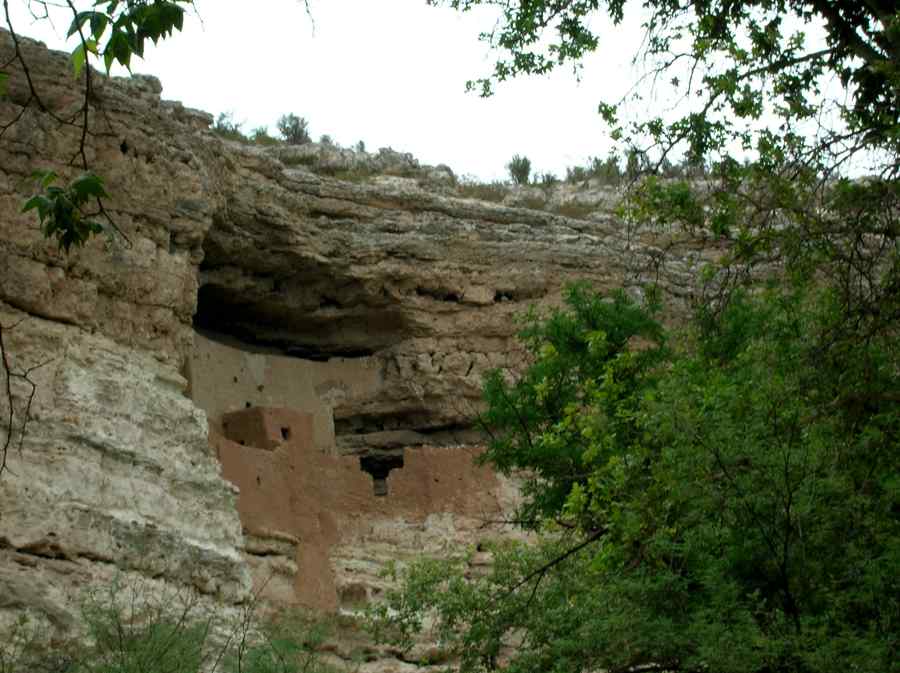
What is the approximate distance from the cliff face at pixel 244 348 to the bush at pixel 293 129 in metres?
6.73

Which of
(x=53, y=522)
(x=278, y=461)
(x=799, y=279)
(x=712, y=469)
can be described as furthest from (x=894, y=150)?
(x=278, y=461)

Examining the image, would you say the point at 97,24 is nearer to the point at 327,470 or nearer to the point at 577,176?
the point at 327,470

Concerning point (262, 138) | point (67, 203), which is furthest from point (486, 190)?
point (67, 203)

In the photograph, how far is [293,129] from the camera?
1169 inches

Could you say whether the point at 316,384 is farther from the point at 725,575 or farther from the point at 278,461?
the point at 725,575

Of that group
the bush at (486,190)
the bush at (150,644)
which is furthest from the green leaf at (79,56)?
the bush at (486,190)

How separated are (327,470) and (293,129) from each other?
503 inches

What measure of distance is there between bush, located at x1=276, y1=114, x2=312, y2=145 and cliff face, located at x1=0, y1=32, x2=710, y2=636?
22.1 ft

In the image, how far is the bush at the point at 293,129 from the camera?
29.1 m

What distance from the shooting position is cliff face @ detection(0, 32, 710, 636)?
44.9 feet

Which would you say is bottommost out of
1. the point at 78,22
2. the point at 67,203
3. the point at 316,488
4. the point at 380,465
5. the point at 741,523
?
the point at 741,523

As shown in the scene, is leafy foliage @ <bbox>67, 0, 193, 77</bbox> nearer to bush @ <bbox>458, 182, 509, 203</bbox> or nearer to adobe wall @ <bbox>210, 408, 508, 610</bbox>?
adobe wall @ <bbox>210, 408, 508, 610</bbox>

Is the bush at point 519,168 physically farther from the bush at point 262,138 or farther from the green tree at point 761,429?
the green tree at point 761,429

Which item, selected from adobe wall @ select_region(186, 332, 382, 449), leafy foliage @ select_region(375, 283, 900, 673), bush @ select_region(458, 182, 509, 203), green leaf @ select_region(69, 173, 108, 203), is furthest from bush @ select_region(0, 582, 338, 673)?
bush @ select_region(458, 182, 509, 203)
